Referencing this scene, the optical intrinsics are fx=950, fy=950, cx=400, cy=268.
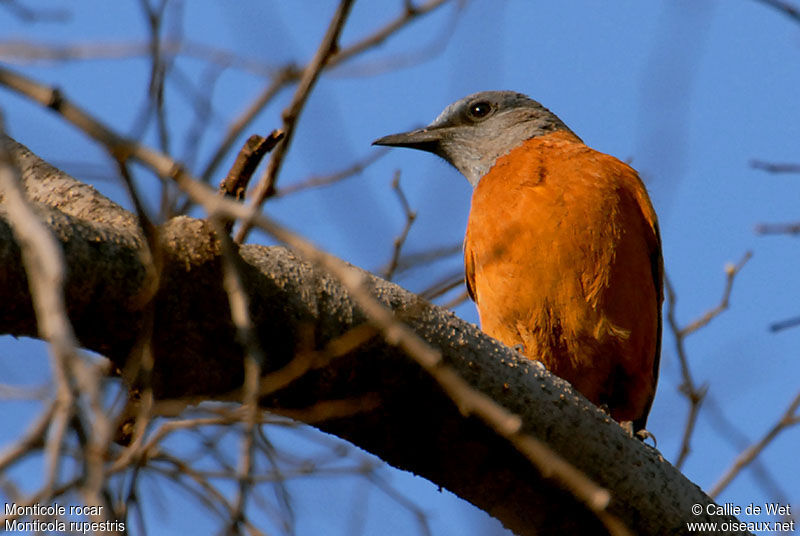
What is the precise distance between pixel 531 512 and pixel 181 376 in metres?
1.47

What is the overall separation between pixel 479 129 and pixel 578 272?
2.29 m

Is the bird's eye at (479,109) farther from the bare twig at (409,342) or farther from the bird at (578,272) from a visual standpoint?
the bare twig at (409,342)

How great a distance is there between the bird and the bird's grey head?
96cm

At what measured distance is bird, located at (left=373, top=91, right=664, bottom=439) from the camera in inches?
199

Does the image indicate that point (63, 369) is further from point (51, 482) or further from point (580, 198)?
point (580, 198)

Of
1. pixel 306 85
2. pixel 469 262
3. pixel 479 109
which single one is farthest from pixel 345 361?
pixel 479 109

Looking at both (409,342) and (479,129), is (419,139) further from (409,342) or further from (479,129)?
(409,342)

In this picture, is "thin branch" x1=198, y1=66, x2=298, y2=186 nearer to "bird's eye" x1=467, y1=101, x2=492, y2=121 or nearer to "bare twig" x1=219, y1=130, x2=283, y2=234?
"bare twig" x1=219, y1=130, x2=283, y2=234

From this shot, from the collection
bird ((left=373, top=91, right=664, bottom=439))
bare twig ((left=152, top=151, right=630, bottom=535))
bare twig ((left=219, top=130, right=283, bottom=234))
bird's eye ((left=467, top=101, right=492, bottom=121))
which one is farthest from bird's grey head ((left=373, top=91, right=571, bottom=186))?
bare twig ((left=152, top=151, right=630, bottom=535))

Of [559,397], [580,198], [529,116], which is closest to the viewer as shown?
[559,397]

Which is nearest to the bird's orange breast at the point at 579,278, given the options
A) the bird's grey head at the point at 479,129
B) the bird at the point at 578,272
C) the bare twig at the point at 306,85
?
the bird at the point at 578,272

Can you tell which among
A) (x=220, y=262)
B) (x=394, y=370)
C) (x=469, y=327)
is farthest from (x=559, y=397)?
(x=220, y=262)

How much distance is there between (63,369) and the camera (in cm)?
158

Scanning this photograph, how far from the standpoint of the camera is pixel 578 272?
16.6ft
